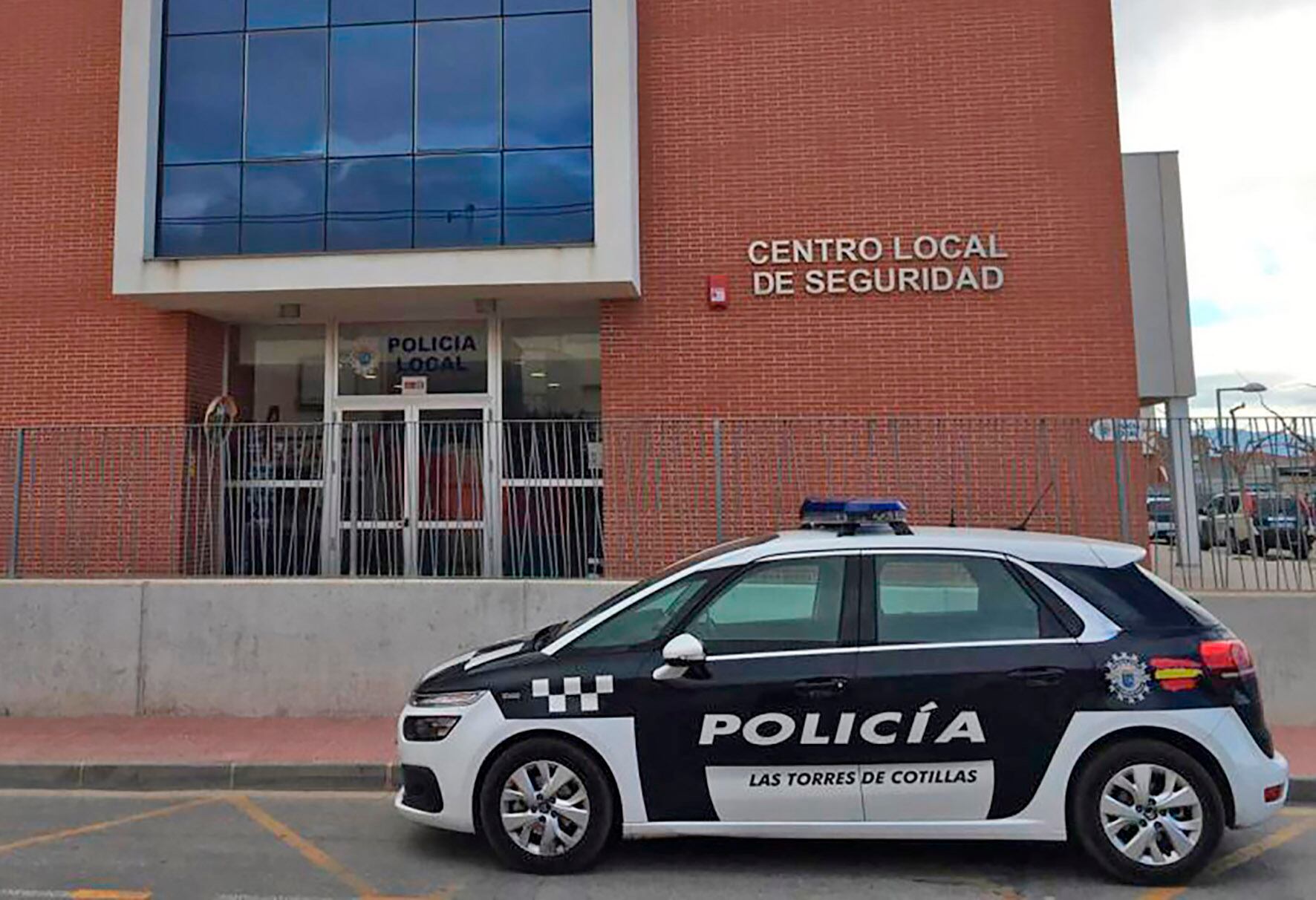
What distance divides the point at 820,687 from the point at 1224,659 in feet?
6.41

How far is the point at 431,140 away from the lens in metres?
10.6

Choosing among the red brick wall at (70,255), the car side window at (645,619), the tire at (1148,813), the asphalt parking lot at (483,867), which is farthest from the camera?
the red brick wall at (70,255)

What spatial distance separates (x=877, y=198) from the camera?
1065cm

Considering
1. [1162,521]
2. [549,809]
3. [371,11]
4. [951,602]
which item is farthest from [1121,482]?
[371,11]

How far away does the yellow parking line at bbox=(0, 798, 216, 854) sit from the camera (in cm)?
539

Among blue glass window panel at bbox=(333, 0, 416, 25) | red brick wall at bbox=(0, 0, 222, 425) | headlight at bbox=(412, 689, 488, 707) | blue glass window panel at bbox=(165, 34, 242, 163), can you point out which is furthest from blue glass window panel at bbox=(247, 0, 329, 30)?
headlight at bbox=(412, 689, 488, 707)

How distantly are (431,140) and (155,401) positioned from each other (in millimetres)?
4494

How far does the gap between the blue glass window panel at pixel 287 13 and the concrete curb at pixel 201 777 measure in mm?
8275

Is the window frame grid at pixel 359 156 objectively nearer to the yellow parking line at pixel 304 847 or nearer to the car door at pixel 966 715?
the yellow parking line at pixel 304 847

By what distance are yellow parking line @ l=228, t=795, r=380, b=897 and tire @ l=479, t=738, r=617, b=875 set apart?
2.26 feet

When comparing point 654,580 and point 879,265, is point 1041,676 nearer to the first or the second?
point 654,580

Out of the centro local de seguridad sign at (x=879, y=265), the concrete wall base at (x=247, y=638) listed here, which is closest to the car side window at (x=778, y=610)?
the concrete wall base at (x=247, y=638)

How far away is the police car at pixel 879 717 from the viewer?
4.46 m

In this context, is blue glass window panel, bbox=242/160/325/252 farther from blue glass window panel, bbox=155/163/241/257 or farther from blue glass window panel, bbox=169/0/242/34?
blue glass window panel, bbox=169/0/242/34
